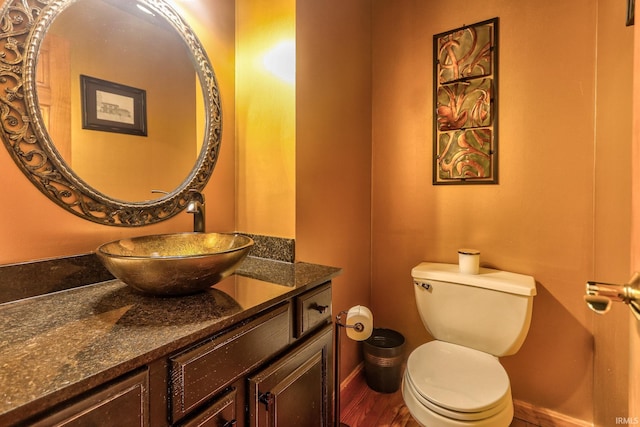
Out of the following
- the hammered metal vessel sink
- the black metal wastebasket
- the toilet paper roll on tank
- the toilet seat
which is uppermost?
the hammered metal vessel sink

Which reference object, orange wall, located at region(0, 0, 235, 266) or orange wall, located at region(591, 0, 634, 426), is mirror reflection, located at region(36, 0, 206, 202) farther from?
orange wall, located at region(591, 0, 634, 426)

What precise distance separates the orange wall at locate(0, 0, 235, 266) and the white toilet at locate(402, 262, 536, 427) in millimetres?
1050

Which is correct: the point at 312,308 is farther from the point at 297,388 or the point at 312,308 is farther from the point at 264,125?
the point at 264,125

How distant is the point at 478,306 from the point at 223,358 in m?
1.18

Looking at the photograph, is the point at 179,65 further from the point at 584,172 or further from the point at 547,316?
the point at 547,316

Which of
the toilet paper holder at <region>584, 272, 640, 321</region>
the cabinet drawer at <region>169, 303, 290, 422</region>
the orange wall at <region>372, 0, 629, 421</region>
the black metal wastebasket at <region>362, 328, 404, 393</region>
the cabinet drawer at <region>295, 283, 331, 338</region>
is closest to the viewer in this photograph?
the toilet paper holder at <region>584, 272, 640, 321</region>

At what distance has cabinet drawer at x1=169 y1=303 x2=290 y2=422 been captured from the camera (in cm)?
62

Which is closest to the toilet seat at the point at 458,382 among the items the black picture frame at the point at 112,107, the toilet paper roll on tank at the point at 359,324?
the toilet paper roll on tank at the point at 359,324

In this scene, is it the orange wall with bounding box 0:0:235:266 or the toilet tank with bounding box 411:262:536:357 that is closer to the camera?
the orange wall with bounding box 0:0:235:266

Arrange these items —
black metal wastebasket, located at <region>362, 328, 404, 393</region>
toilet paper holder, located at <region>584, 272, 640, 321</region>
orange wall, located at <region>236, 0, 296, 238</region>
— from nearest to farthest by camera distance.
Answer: toilet paper holder, located at <region>584, 272, 640, 321</region> → orange wall, located at <region>236, 0, 296, 238</region> → black metal wastebasket, located at <region>362, 328, 404, 393</region>

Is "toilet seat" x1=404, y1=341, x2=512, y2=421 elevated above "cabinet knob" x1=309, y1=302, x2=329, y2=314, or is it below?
below

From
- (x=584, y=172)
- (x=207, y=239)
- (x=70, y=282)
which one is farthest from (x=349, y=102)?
(x=70, y=282)

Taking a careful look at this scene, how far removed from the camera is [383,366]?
1.68 metres

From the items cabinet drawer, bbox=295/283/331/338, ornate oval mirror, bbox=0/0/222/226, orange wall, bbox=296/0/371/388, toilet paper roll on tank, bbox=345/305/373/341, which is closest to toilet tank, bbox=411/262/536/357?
orange wall, bbox=296/0/371/388
